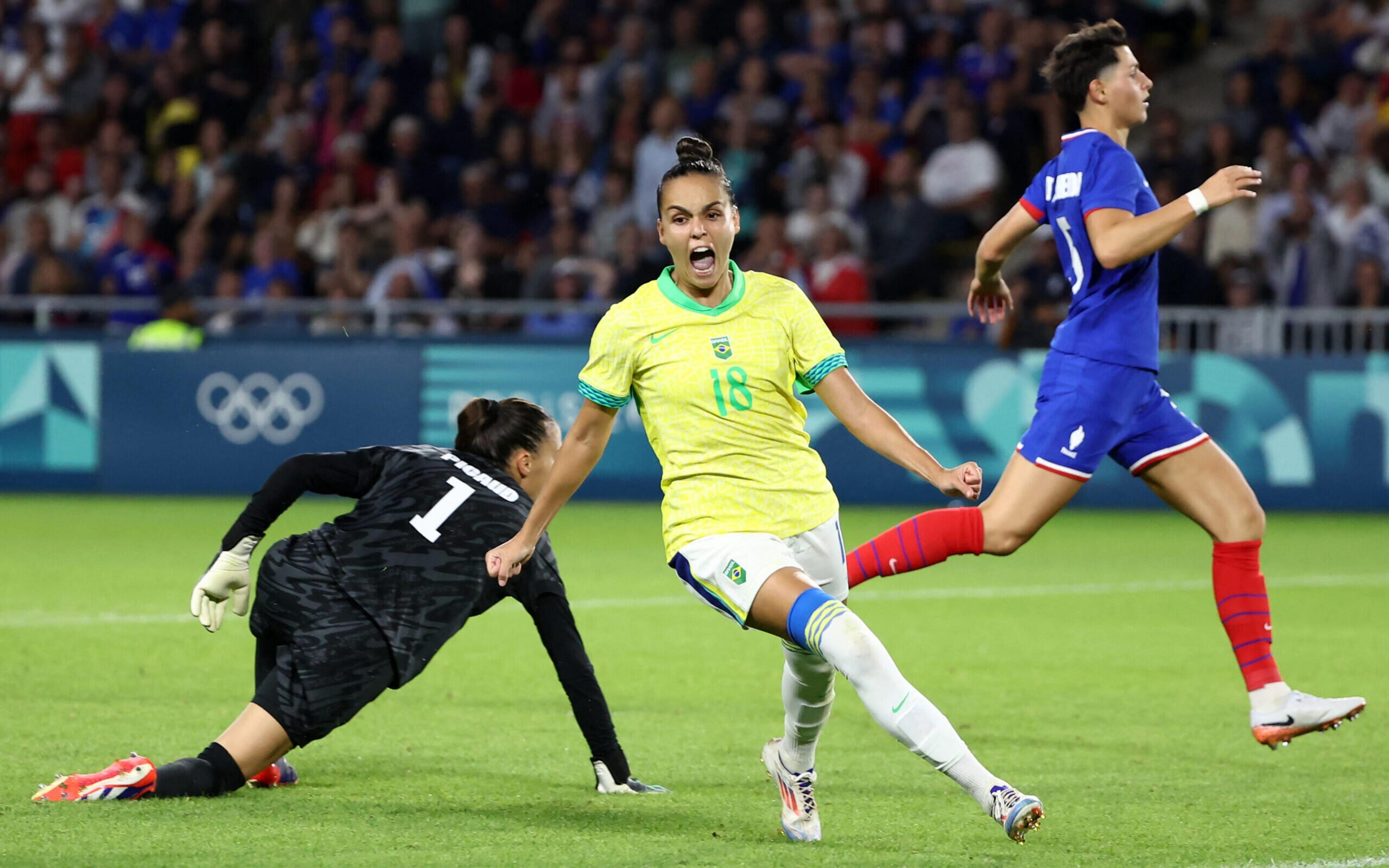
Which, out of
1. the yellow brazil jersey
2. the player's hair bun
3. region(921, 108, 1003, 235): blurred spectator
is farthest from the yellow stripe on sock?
region(921, 108, 1003, 235): blurred spectator

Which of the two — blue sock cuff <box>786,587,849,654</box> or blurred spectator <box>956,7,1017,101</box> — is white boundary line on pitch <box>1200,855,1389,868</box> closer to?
blue sock cuff <box>786,587,849,654</box>

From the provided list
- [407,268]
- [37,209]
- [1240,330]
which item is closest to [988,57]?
[1240,330]

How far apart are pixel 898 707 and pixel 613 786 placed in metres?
1.40

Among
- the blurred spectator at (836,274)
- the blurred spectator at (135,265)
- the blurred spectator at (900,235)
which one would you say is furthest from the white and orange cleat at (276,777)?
the blurred spectator at (135,265)

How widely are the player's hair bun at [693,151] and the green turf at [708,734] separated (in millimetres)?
1806

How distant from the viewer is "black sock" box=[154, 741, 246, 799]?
16.8ft

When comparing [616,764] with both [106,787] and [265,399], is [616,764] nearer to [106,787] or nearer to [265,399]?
[106,787]

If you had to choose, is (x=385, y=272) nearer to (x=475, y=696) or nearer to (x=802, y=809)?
(x=475, y=696)

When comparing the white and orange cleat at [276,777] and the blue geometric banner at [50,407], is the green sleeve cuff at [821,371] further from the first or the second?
the blue geometric banner at [50,407]

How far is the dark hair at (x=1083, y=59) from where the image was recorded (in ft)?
18.8

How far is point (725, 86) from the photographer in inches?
749

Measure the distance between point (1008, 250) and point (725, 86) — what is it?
1352 cm

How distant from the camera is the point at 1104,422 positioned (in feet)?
18.2

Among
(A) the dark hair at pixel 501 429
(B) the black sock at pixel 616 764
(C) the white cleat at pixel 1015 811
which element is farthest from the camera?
(A) the dark hair at pixel 501 429
